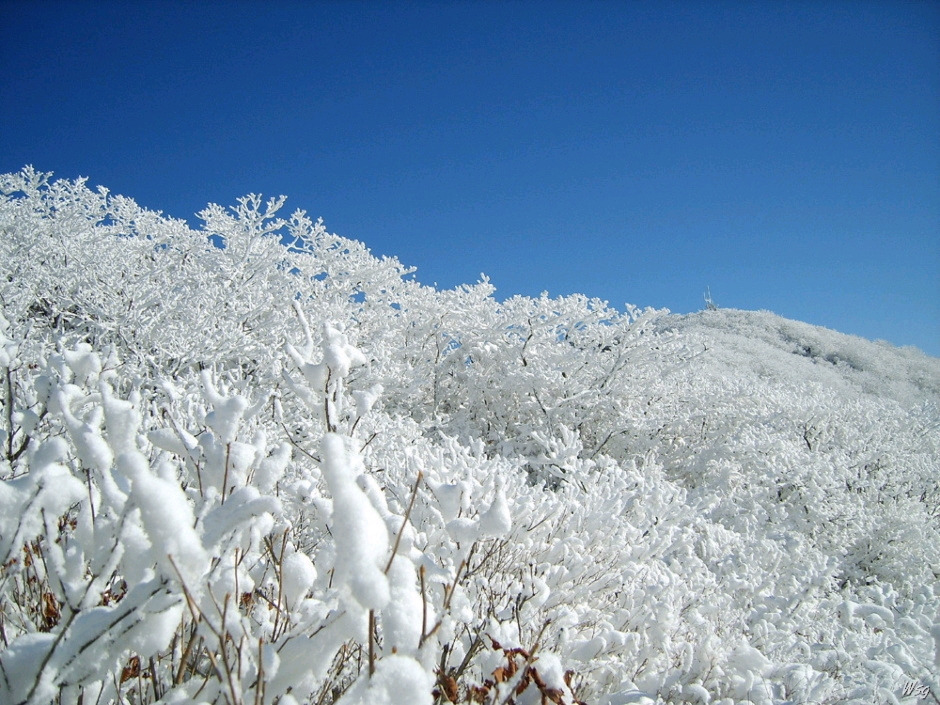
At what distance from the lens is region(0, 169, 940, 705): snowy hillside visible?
109 centimetres

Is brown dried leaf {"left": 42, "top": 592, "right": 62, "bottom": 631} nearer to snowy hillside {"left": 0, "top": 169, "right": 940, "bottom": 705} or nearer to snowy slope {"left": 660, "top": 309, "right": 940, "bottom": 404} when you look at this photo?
snowy hillside {"left": 0, "top": 169, "right": 940, "bottom": 705}

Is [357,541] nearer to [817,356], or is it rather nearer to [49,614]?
[49,614]

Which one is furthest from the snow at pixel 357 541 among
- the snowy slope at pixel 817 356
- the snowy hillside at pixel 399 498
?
the snowy slope at pixel 817 356

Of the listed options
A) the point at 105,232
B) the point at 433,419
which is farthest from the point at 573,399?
the point at 105,232

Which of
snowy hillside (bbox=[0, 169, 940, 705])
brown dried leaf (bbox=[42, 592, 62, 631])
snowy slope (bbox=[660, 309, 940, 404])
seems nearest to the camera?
snowy hillside (bbox=[0, 169, 940, 705])

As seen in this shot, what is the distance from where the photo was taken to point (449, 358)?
10328mm

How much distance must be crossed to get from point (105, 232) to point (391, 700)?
12.7m

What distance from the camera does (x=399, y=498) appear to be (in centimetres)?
391

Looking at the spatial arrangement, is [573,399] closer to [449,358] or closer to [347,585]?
[449,358]

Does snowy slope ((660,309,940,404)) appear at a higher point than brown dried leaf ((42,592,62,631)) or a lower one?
higher

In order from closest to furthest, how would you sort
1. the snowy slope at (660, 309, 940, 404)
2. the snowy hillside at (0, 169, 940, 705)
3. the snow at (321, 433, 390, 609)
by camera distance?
the snow at (321, 433, 390, 609) → the snowy hillside at (0, 169, 940, 705) → the snowy slope at (660, 309, 940, 404)

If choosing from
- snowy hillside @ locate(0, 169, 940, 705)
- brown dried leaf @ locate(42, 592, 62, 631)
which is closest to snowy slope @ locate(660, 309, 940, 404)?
snowy hillside @ locate(0, 169, 940, 705)

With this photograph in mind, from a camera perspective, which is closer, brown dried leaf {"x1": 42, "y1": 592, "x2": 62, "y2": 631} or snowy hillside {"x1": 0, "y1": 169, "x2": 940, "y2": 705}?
snowy hillside {"x1": 0, "y1": 169, "x2": 940, "y2": 705}

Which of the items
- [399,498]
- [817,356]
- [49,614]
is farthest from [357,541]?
[817,356]
